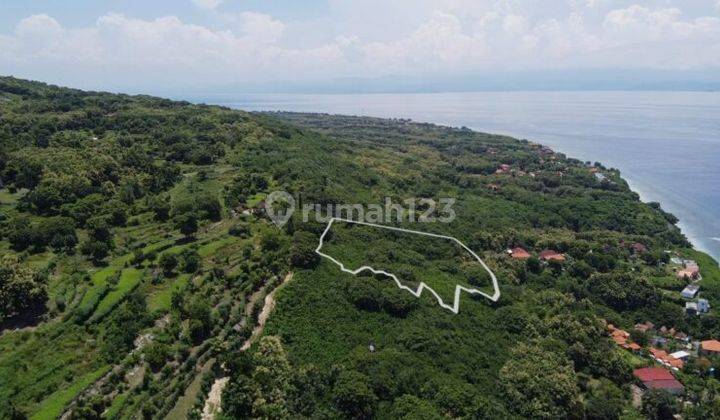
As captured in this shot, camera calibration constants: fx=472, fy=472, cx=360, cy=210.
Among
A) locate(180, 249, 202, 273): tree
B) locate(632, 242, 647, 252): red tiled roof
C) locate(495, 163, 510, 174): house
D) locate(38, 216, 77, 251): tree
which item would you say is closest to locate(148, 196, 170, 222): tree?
locate(38, 216, 77, 251): tree

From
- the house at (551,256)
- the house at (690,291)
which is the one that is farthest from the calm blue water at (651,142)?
the house at (551,256)

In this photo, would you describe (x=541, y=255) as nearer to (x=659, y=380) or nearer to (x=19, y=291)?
(x=659, y=380)

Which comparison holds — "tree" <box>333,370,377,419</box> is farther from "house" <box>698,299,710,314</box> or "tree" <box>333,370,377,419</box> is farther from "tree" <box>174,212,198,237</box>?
"house" <box>698,299,710,314</box>

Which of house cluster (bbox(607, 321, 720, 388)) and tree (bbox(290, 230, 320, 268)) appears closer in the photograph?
tree (bbox(290, 230, 320, 268))

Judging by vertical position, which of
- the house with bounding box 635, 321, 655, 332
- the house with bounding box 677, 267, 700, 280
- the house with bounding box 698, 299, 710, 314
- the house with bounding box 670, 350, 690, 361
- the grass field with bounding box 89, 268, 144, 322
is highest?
the grass field with bounding box 89, 268, 144, 322

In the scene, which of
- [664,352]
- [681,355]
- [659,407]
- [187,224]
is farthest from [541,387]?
[187,224]

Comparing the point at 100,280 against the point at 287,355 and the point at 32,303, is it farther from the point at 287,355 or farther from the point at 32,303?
the point at 287,355

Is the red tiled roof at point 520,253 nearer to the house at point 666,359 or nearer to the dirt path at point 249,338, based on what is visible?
the house at point 666,359
